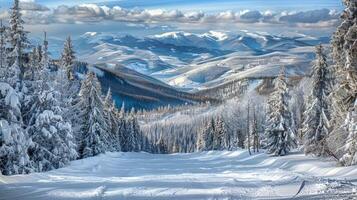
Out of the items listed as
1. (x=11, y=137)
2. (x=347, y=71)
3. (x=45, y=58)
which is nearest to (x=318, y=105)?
(x=347, y=71)

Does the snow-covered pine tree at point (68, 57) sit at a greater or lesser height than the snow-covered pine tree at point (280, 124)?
greater

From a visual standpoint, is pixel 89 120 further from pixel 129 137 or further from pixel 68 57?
pixel 129 137

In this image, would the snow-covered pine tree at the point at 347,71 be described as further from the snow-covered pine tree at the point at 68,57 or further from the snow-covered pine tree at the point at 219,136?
the snow-covered pine tree at the point at 219,136

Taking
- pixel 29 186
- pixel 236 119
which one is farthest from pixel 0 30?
pixel 236 119

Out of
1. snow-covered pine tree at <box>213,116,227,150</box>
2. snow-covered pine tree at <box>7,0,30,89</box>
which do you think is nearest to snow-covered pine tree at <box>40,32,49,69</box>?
snow-covered pine tree at <box>7,0,30,89</box>

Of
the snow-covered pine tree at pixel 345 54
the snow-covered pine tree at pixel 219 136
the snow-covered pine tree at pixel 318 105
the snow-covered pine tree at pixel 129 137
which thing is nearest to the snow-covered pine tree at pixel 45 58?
the snow-covered pine tree at pixel 345 54

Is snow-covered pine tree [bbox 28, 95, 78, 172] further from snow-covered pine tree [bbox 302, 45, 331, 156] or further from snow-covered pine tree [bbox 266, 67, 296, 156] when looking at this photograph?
snow-covered pine tree [bbox 266, 67, 296, 156]
